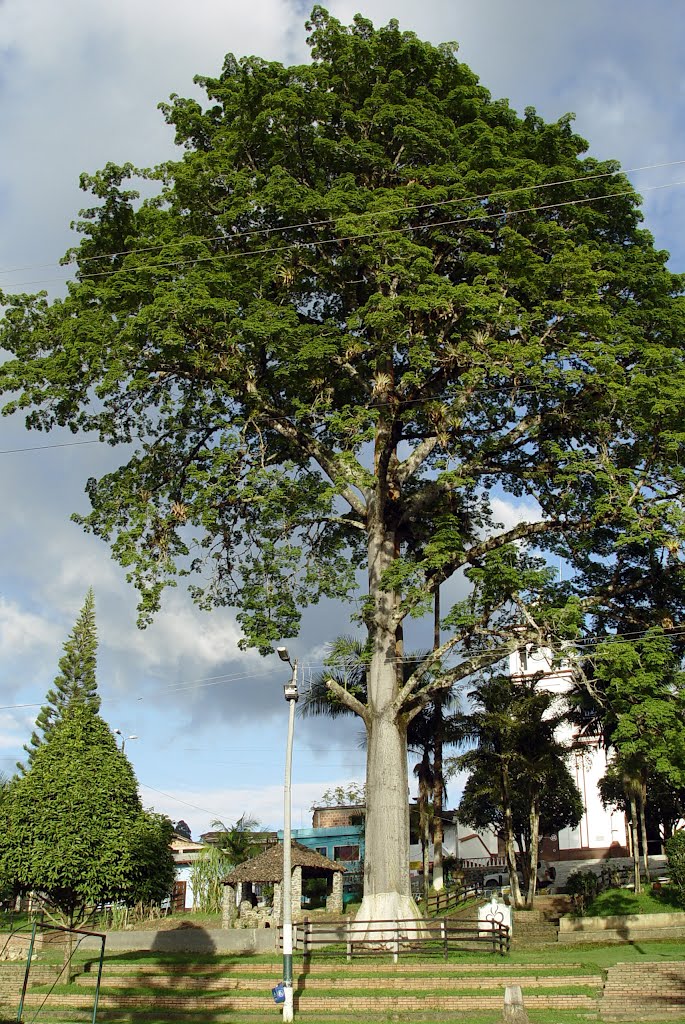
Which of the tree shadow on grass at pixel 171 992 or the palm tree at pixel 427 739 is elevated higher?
the palm tree at pixel 427 739

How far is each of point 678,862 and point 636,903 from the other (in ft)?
8.33

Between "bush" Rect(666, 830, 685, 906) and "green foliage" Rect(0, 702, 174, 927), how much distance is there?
14.1m

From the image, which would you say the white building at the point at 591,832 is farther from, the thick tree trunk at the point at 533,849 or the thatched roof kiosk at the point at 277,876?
the thatched roof kiosk at the point at 277,876

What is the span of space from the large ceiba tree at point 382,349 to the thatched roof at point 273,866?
37.8 ft

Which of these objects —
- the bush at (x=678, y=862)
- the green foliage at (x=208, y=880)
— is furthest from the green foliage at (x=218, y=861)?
the bush at (x=678, y=862)

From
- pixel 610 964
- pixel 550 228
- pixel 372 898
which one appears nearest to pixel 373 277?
pixel 550 228

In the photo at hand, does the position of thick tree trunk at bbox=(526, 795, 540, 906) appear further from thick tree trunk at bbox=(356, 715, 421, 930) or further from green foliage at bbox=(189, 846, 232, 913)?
thick tree trunk at bbox=(356, 715, 421, 930)

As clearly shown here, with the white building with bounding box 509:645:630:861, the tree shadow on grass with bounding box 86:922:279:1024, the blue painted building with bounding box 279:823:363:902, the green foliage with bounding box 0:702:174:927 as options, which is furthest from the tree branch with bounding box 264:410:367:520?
the white building with bounding box 509:645:630:861

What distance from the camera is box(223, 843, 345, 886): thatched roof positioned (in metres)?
31.9

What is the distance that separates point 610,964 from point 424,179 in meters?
17.8

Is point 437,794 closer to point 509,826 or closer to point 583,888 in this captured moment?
point 509,826

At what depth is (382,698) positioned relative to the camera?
2230 cm

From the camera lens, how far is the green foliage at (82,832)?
21812 mm

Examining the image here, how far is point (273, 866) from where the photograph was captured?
32.4m
